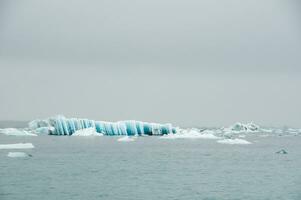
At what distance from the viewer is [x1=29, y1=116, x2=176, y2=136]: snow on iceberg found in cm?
7336

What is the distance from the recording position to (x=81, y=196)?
2478cm

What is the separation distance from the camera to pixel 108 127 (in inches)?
3034

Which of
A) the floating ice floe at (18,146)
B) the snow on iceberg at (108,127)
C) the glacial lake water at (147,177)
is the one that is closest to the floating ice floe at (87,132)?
the snow on iceberg at (108,127)

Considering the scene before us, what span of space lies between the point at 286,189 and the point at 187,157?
19.6m

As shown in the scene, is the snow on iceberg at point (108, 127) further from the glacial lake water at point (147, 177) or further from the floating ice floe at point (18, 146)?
the glacial lake water at point (147, 177)

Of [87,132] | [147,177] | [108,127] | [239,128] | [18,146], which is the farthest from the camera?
[239,128]

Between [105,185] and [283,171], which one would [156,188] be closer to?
[105,185]

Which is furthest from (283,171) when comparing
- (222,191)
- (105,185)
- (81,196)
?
(81,196)

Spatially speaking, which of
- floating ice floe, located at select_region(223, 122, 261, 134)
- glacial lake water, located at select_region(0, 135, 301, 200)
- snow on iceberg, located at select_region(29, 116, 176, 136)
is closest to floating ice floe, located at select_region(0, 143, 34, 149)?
glacial lake water, located at select_region(0, 135, 301, 200)

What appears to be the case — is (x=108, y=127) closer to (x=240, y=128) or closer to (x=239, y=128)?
(x=239, y=128)

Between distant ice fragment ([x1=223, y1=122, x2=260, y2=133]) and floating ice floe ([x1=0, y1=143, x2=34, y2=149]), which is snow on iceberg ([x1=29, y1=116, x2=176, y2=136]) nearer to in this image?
floating ice floe ([x1=0, y1=143, x2=34, y2=149])

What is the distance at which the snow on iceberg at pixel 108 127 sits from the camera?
241 ft

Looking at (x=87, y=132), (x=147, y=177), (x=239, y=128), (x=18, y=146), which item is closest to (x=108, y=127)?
(x=87, y=132)

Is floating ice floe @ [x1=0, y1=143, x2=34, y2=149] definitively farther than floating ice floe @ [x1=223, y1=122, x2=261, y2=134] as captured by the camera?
No
